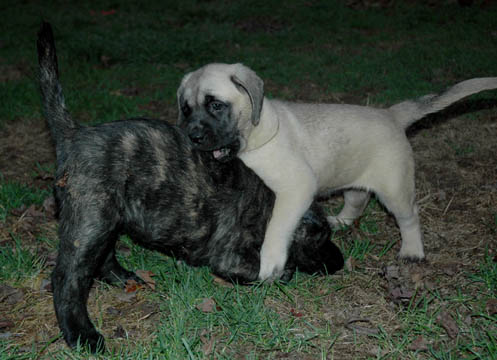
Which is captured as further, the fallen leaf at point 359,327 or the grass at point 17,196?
the grass at point 17,196

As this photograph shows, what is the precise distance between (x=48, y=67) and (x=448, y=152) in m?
3.64

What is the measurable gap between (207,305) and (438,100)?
2312mm

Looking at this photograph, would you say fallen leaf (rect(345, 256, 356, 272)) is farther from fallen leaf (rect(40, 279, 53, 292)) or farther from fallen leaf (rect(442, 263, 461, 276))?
fallen leaf (rect(40, 279, 53, 292))

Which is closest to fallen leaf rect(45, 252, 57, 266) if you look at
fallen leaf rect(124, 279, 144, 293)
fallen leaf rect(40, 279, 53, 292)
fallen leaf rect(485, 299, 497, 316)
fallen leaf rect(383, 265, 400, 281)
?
fallen leaf rect(40, 279, 53, 292)

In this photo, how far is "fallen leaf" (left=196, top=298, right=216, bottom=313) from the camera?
9.95 feet

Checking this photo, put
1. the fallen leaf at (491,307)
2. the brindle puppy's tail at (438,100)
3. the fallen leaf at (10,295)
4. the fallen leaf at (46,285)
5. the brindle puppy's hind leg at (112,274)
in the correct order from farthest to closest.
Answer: the brindle puppy's tail at (438,100) → the brindle puppy's hind leg at (112,274) → the fallen leaf at (46,285) → the fallen leaf at (10,295) → the fallen leaf at (491,307)

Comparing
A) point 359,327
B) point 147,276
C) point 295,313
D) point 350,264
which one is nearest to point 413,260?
point 350,264

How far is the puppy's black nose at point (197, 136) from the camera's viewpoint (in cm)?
328

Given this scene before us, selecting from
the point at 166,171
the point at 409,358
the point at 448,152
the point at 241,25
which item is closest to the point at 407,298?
the point at 409,358

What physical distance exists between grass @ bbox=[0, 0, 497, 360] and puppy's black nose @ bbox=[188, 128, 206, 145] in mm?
808

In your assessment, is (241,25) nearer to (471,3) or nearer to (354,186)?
(471,3)

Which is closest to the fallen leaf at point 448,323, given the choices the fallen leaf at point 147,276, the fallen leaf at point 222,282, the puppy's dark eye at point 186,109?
the fallen leaf at point 222,282

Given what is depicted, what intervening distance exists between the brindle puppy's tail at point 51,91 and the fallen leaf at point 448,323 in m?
2.35

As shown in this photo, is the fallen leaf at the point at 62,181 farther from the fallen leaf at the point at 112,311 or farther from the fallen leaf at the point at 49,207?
the fallen leaf at the point at 49,207
